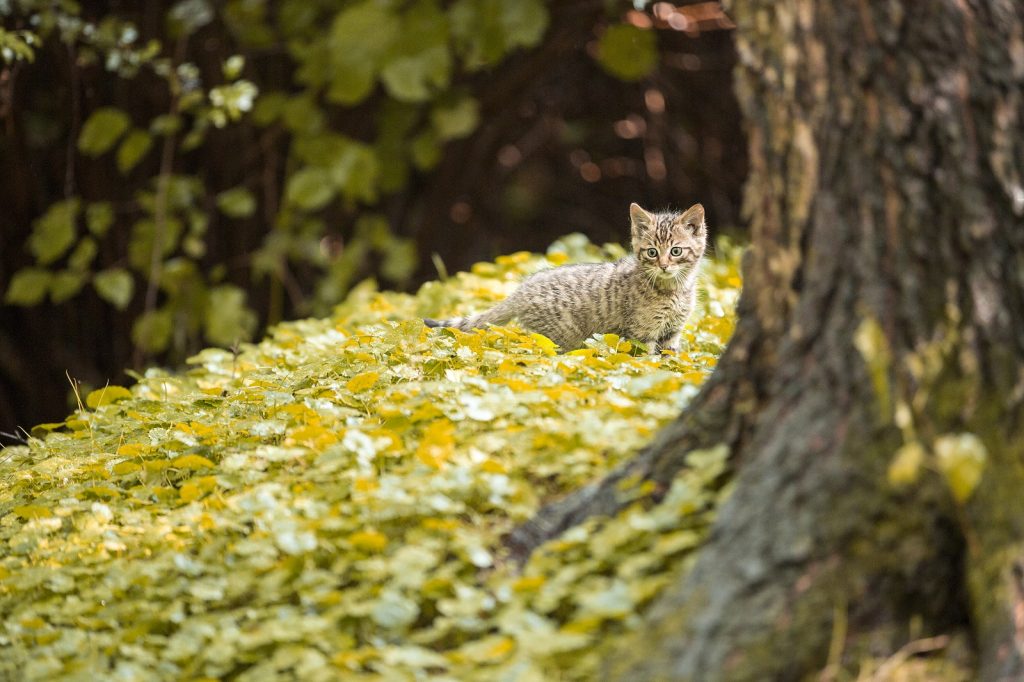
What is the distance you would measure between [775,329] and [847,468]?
1.55 feet

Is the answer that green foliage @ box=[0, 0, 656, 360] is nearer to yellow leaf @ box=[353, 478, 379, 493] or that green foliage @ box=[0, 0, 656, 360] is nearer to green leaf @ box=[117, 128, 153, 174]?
green leaf @ box=[117, 128, 153, 174]

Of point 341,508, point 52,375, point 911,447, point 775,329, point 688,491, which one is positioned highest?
point 775,329

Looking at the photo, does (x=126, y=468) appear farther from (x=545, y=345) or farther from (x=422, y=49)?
(x=422, y=49)

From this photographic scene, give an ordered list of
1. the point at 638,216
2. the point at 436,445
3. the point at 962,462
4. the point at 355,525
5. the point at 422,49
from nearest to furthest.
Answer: the point at 962,462 → the point at 355,525 → the point at 436,445 → the point at 638,216 → the point at 422,49

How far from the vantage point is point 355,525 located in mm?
3102

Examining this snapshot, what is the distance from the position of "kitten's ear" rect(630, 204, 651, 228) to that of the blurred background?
103 inches

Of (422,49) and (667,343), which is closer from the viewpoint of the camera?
(667,343)

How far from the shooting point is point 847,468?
8.16 feet

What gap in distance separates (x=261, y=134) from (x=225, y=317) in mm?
1751

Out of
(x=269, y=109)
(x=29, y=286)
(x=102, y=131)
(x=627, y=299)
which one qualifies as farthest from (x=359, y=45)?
(x=627, y=299)

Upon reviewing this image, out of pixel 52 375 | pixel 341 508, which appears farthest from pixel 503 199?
pixel 341 508

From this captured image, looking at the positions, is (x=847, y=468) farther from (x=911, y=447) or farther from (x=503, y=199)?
(x=503, y=199)

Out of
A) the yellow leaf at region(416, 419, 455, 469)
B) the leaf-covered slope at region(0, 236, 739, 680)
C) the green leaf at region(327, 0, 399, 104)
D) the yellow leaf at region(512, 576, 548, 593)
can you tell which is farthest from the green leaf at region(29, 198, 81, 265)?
the yellow leaf at region(512, 576, 548, 593)

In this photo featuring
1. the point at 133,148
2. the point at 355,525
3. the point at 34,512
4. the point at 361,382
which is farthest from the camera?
the point at 133,148
